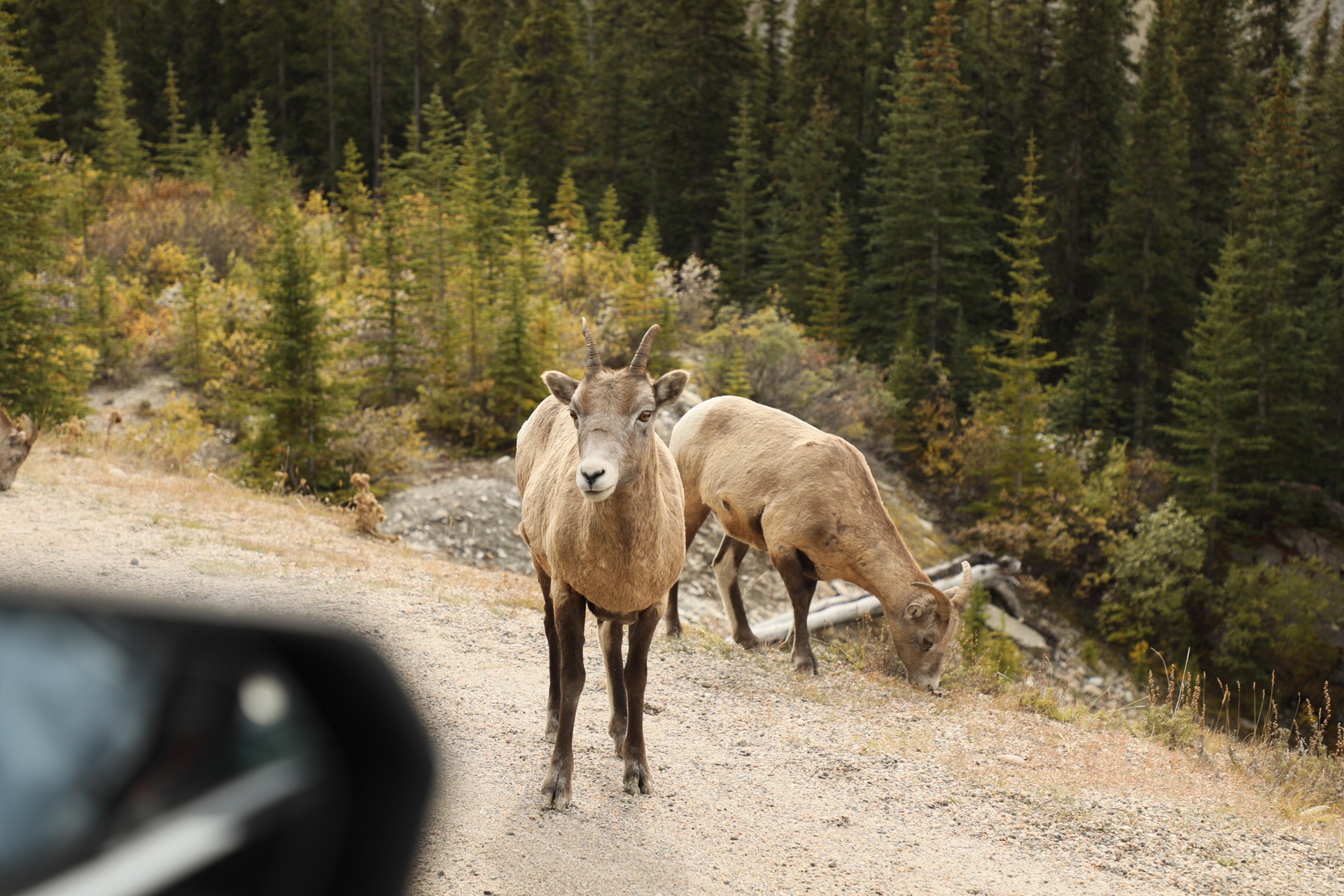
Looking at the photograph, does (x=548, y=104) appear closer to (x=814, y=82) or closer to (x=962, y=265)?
(x=814, y=82)

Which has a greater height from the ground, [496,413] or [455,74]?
[455,74]

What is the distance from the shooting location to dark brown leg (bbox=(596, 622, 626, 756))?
19.7 feet

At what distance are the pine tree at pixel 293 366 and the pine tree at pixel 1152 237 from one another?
111ft

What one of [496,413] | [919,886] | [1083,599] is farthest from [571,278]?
[919,886]

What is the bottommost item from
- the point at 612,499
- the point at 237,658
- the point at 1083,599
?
the point at 1083,599

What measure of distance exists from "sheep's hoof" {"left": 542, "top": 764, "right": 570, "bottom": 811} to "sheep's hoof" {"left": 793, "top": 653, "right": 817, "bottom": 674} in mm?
4073

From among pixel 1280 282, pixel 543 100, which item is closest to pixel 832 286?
pixel 1280 282

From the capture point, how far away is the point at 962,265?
128 feet

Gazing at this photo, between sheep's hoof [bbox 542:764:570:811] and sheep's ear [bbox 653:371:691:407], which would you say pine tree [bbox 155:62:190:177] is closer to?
sheep's ear [bbox 653:371:691:407]

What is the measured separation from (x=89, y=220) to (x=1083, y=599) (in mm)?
29059

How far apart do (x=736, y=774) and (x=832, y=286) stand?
116 feet

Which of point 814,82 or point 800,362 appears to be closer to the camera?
point 800,362

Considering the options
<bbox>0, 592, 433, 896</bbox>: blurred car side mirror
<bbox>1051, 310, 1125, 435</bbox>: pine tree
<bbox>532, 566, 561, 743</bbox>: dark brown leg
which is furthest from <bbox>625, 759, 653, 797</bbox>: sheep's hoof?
<bbox>1051, 310, 1125, 435</bbox>: pine tree

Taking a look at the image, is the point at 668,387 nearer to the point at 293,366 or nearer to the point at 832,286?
the point at 293,366
